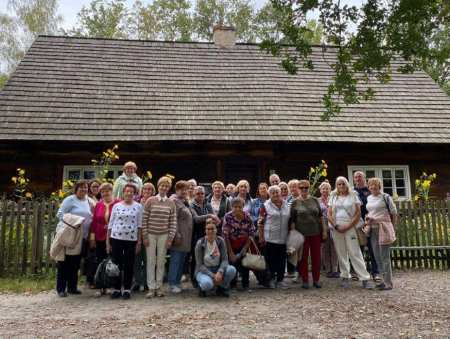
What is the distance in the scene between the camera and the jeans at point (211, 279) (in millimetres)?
5262

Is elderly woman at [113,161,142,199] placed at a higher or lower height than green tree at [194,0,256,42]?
lower

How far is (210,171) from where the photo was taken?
11.8m

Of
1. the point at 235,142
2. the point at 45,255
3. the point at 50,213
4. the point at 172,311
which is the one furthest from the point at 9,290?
the point at 235,142

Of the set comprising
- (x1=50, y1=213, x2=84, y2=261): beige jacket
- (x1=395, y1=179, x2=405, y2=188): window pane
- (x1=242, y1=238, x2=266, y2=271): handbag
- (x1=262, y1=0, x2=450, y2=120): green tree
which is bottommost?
(x1=242, y1=238, x2=266, y2=271): handbag

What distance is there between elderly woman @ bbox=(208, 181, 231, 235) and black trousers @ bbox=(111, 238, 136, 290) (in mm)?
1424

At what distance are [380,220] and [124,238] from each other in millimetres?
3989

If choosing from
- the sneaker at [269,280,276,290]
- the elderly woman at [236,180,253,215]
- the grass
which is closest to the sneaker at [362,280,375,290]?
the sneaker at [269,280,276,290]

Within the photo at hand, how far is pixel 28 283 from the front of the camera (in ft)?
20.7

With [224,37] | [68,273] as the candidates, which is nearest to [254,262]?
[68,273]

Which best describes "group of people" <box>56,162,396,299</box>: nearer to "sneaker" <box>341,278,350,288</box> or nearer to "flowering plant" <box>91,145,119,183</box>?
"sneaker" <box>341,278,350,288</box>

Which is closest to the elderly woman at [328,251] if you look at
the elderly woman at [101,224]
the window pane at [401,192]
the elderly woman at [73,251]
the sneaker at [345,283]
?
the sneaker at [345,283]

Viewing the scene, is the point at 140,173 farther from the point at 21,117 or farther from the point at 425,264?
the point at 425,264

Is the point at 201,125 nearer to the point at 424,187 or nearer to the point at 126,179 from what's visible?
the point at 126,179

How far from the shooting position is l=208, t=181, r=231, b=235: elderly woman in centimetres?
610
